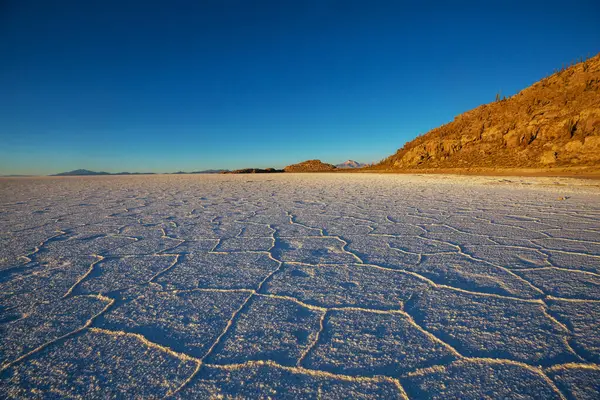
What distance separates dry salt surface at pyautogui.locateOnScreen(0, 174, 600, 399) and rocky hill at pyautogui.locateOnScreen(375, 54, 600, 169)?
1290cm

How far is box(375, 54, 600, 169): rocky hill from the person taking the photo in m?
11.7

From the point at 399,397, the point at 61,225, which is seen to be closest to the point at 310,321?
the point at 399,397

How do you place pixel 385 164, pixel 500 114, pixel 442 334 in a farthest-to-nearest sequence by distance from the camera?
pixel 385 164 → pixel 500 114 → pixel 442 334

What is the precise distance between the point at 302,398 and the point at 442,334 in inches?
23.4

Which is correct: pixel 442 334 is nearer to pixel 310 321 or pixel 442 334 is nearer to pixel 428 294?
pixel 428 294

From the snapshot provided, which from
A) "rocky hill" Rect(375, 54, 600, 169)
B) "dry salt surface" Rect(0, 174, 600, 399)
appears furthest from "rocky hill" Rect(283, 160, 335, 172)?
"dry salt surface" Rect(0, 174, 600, 399)

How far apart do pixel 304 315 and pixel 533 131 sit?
697 inches

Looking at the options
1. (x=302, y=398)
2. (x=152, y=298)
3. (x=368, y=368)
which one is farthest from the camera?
(x=152, y=298)

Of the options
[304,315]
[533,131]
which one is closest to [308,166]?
[533,131]

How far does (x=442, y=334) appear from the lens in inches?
40.8

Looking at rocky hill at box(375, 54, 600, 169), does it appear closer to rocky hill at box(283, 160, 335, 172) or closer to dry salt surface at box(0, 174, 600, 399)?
dry salt surface at box(0, 174, 600, 399)

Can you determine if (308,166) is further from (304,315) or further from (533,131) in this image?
(304,315)

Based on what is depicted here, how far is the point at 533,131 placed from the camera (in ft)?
45.4

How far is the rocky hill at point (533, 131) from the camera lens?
460 inches
